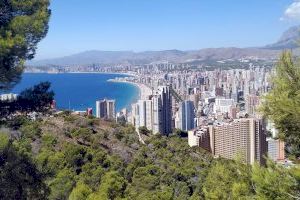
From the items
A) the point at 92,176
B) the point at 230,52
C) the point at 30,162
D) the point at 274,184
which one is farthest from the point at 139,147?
the point at 230,52

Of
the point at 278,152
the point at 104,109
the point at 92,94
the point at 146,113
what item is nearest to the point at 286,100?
the point at 278,152

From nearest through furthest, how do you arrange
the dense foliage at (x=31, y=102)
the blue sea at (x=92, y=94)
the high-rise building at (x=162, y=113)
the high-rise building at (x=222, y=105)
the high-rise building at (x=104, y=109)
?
1. the dense foliage at (x=31, y=102)
2. the high-rise building at (x=162, y=113)
3. the high-rise building at (x=104, y=109)
4. the high-rise building at (x=222, y=105)
5. the blue sea at (x=92, y=94)

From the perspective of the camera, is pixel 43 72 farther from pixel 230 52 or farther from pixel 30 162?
pixel 30 162

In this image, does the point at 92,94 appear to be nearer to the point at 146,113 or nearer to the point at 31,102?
the point at 146,113

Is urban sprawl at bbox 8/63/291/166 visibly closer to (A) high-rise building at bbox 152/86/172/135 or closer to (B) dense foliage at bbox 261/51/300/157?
(A) high-rise building at bbox 152/86/172/135

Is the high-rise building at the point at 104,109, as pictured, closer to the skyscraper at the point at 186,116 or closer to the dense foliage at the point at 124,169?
the skyscraper at the point at 186,116

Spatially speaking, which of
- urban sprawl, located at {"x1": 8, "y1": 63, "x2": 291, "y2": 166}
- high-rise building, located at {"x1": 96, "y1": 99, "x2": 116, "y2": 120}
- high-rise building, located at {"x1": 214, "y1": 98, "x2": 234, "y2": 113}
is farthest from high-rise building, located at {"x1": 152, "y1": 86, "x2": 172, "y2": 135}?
high-rise building, located at {"x1": 214, "y1": 98, "x2": 234, "y2": 113}

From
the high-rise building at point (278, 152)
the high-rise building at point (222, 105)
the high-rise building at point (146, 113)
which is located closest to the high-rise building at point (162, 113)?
the high-rise building at point (146, 113)

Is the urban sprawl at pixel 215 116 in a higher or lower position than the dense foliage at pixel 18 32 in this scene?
lower
